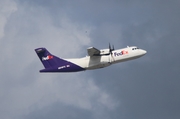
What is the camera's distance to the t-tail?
101062 millimetres

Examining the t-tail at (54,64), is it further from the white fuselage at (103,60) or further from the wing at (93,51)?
the wing at (93,51)

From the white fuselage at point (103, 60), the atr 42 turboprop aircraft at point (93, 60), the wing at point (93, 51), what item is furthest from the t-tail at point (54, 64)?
the wing at point (93, 51)

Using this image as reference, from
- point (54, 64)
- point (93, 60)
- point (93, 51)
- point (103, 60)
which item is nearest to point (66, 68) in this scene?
point (54, 64)

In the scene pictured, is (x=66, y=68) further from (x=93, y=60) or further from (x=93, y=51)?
(x=93, y=51)

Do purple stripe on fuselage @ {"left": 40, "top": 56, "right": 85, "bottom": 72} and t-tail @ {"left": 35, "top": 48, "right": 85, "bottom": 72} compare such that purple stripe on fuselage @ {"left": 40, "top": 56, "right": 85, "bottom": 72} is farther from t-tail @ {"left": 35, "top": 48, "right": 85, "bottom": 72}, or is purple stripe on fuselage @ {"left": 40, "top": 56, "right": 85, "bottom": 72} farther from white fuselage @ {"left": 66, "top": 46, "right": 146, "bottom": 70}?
white fuselage @ {"left": 66, "top": 46, "right": 146, "bottom": 70}

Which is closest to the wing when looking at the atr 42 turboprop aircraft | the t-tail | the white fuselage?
the atr 42 turboprop aircraft

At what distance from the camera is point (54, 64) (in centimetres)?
10231

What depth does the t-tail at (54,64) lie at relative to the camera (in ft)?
332

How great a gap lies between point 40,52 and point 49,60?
3.12 m

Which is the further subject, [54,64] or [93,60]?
[54,64]

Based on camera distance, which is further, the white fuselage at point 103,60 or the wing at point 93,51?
the white fuselage at point 103,60

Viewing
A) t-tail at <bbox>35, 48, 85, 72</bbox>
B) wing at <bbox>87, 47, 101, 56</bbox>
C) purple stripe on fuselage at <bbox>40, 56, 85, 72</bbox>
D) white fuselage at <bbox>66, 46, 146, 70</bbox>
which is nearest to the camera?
wing at <bbox>87, 47, 101, 56</bbox>

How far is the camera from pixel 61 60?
336 ft

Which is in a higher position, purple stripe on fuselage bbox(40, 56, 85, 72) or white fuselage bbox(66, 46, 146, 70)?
white fuselage bbox(66, 46, 146, 70)
